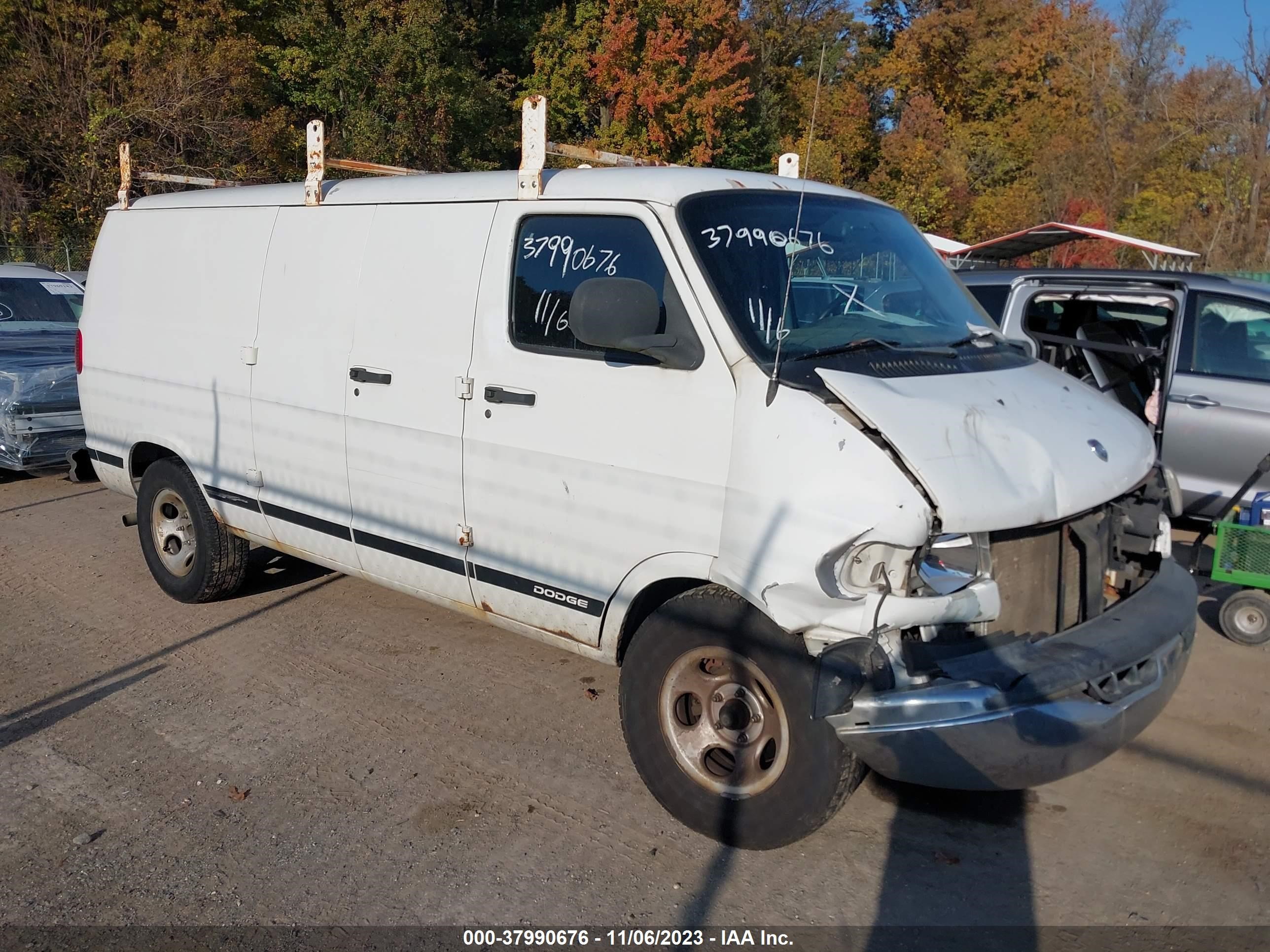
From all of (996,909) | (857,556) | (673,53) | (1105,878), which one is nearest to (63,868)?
(857,556)

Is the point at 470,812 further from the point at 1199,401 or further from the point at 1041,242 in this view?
the point at 1041,242

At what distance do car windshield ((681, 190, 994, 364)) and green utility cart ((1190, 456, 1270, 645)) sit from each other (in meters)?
2.23

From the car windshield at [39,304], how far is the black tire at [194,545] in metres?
5.17

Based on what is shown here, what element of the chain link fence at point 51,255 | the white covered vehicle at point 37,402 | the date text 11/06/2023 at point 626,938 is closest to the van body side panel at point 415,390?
the date text 11/06/2023 at point 626,938

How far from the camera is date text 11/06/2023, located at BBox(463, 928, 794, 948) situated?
10.9 feet

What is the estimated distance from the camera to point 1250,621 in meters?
5.92

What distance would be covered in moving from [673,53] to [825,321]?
A: 84.6 feet

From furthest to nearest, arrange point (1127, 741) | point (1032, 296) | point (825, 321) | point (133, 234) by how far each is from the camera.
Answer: point (1032, 296), point (133, 234), point (825, 321), point (1127, 741)

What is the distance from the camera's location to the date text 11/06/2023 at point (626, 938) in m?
3.33

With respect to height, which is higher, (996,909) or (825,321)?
(825,321)

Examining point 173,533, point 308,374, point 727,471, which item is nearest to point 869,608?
point 727,471

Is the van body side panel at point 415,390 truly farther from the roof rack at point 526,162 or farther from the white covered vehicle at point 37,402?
the white covered vehicle at point 37,402

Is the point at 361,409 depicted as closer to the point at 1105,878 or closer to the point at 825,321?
the point at 825,321

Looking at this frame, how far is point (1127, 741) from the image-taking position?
3.54 meters
